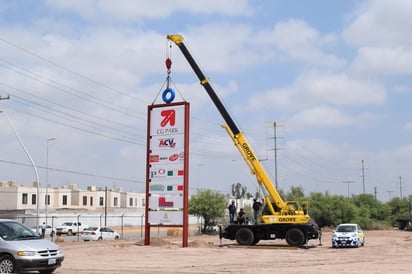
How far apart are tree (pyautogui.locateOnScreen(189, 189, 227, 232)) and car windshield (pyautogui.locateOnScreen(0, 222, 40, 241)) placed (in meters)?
46.4

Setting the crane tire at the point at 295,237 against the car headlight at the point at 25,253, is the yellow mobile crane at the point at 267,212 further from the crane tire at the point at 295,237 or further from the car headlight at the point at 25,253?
the car headlight at the point at 25,253

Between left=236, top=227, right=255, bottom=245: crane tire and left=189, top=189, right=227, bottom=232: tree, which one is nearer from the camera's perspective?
left=236, top=227, right=255, bottom=245: crane tire

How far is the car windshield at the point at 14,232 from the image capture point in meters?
16.0

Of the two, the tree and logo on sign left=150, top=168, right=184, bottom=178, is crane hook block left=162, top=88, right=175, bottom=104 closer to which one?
logo on sign left=150, top=168, right=184, bottom=178

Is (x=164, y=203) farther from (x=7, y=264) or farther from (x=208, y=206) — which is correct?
(x=208, y=206)

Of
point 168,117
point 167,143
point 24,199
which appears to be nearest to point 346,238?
point 167,143

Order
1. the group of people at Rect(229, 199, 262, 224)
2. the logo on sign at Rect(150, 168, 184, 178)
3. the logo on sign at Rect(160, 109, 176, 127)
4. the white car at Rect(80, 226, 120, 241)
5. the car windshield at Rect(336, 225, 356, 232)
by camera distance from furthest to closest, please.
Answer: the white car at Rect(80, 226, 120, 241) → the group of people at Rect(229, 199, 262, 224) → the car windshield at Rect(336, 225, 356, 232) → the logo on sign at Rect(160, 109, 176, 127) → the logo on sign at Rect(150, 168, 184, 178)

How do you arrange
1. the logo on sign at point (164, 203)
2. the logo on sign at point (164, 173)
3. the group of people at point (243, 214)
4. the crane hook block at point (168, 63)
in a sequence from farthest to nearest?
the group of people at point (243, 214)
the crane hook block at point (168, 63)
the logo on sign at point (164, 203)
the logo on sign at point (164, 173)

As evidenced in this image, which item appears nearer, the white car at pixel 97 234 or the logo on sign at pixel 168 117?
the logo on sign at pixel 168 117

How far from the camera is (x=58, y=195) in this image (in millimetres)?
113438

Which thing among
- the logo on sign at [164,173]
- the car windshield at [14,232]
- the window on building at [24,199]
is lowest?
the car windshield at [14,232]

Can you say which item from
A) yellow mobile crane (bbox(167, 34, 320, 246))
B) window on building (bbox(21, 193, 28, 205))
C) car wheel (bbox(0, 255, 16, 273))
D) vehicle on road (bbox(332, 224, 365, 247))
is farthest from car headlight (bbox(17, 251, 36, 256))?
window on building (bbox(21, 193, 28, 205))

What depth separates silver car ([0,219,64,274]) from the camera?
1526cm

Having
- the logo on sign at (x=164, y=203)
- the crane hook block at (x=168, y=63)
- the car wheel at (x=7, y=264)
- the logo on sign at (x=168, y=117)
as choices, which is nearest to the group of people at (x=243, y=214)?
the logo on sign at (x=164, y=203)
